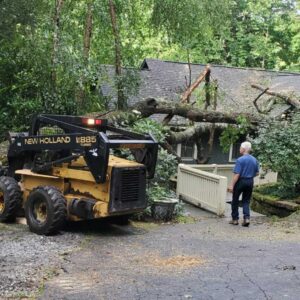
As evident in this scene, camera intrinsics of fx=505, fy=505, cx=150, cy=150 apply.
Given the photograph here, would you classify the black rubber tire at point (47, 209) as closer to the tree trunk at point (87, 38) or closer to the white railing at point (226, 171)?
the tree trunk at point (87, 38)

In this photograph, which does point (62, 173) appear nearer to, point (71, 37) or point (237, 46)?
point (71, 37)

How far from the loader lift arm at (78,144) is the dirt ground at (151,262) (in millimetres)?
1239

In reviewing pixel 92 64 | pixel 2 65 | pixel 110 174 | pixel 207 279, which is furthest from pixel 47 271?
pixel 2 65

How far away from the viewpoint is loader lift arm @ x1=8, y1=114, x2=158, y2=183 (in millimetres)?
8516

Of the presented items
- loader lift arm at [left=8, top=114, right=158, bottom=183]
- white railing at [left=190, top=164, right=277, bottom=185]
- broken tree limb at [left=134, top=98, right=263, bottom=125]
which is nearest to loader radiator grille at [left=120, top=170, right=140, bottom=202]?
loader lift arm at [left=8, top=114, right=158, bottom=183]

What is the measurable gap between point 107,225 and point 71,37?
23.6 feet

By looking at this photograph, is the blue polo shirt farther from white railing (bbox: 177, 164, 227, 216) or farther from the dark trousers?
white railing (bbox: 177, 164, 227, 216)

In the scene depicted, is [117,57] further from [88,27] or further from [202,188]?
[202,188]

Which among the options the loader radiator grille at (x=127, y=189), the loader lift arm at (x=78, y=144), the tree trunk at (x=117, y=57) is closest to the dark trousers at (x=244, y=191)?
the loader lift arm at (x=78, y=144)

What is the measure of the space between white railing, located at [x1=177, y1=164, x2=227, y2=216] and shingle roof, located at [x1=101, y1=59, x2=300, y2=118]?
28.3ft

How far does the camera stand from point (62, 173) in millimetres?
9281

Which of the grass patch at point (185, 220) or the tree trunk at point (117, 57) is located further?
the tree trunk at point (117, 57)

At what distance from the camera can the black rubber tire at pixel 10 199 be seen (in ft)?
31.3

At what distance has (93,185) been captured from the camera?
8.97 metres
